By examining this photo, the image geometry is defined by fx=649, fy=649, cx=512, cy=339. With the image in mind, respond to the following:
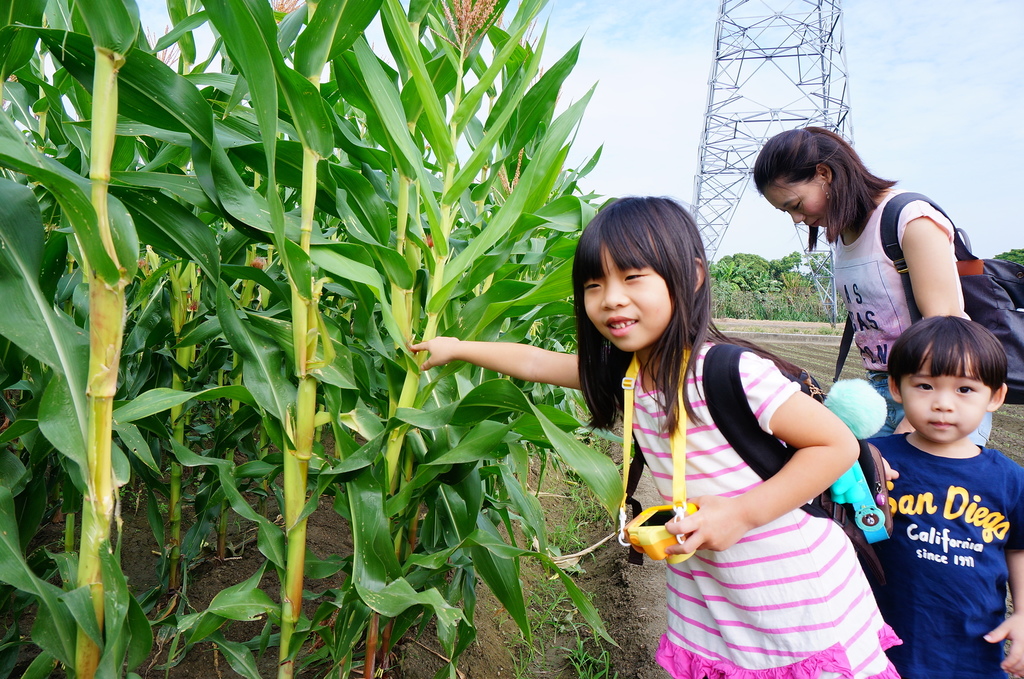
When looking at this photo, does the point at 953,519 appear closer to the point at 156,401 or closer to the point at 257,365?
the point at 257,365

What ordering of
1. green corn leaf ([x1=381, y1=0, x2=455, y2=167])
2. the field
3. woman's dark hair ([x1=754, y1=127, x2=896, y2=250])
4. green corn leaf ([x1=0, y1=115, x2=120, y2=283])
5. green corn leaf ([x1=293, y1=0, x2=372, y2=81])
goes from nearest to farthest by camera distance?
green corn leaf ([x1=0, y1=115, x2=120, y2=283]), green corn leaf ([x1=293, y1=0, x2=372, y2=81]), green corn leaf ([x1=381, y1=0, x2=455, y2=167]), woman's dark hair ([x1=754, y1=127, x2=896, y2=250]), the field

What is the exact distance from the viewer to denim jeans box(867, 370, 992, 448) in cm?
147

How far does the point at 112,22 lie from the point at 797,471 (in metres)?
1.21

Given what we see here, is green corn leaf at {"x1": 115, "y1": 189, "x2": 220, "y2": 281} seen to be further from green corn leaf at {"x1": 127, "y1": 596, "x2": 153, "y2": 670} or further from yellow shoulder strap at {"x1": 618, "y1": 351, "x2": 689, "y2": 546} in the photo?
yellow shoulder strap at {"x1": 618, "y1": 351, "x2": 689, "y2": 546}

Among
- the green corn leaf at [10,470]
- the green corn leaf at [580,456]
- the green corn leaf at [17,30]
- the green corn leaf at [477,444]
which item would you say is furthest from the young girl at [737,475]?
the green corn leaf at [10,470]

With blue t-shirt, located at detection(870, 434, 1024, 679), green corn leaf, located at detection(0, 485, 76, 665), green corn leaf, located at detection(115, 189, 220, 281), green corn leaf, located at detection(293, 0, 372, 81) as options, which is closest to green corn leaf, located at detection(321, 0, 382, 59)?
green corn leaf, located at detection(293, 0, 372, 81)

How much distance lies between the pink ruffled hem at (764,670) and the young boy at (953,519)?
16 centimetres

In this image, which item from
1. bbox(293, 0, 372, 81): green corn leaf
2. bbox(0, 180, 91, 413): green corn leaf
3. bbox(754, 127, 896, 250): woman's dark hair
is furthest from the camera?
bbox(754, 127, 896, 250): woman's dark hair

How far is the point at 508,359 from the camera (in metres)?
1.35

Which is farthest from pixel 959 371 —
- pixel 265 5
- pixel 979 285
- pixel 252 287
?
pixel 252 287

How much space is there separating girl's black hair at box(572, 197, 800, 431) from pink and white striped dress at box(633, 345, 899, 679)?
0.04 metres

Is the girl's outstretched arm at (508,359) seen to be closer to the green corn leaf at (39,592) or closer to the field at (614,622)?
the green corn leaf at (39,592)

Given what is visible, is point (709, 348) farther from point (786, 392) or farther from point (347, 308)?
point (347, 308)

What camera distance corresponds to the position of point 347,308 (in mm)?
2555
